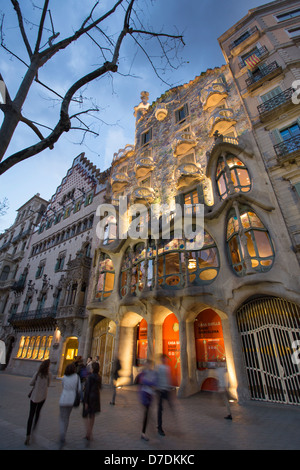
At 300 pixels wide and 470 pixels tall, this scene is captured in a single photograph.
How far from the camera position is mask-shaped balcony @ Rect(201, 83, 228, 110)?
1652 centimetres

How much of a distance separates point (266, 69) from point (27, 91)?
1670 centimetres

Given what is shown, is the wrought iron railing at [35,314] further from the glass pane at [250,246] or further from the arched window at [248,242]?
the glass pane at [250,246]

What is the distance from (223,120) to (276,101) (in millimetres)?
3159

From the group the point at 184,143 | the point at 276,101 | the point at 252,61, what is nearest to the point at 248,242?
the point at 276,101

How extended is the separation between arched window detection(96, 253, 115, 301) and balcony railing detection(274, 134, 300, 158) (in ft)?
44.9

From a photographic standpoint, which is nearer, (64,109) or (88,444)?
(88,444)

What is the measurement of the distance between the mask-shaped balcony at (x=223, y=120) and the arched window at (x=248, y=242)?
23.7 ft

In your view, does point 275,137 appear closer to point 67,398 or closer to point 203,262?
point 203,262

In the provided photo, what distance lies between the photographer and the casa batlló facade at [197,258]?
9.56 metres

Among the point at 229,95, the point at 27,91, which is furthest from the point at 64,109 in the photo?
the point at 229,95

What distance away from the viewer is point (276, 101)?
43.4ft

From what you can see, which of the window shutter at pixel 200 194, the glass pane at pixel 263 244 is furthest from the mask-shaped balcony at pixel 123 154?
the glass pane at pixel 263 244
